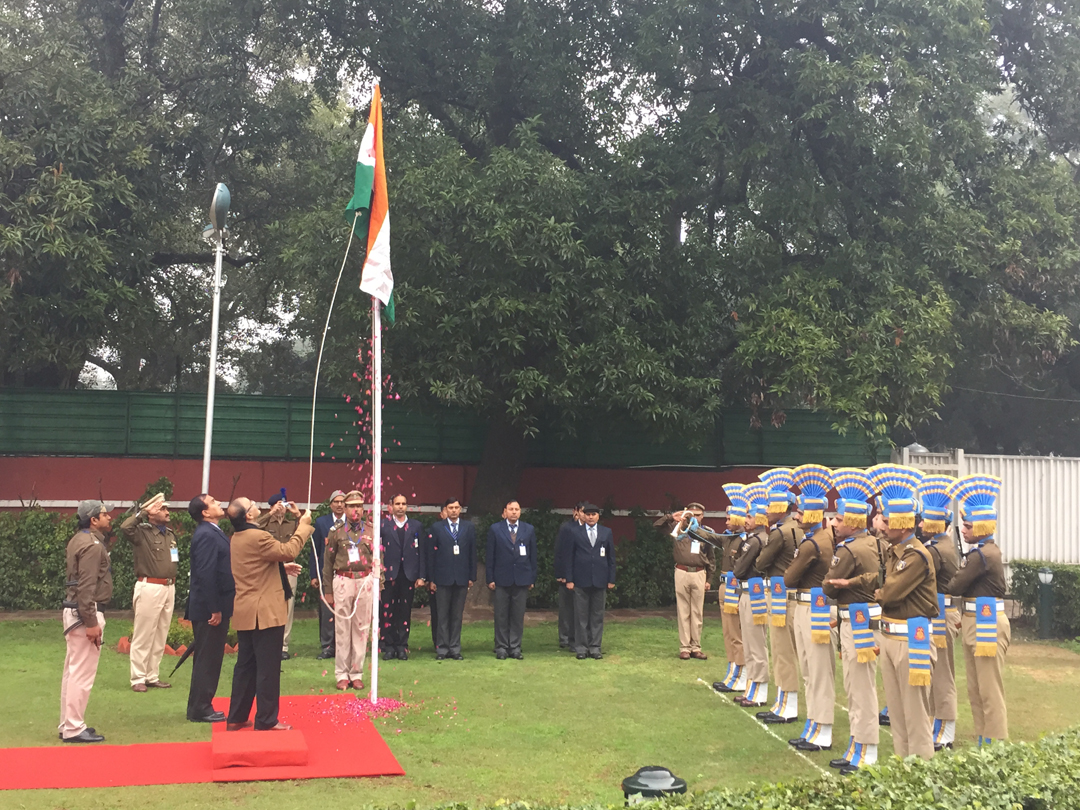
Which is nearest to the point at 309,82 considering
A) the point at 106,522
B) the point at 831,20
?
the point at 831,20

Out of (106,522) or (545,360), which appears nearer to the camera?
(106,522)

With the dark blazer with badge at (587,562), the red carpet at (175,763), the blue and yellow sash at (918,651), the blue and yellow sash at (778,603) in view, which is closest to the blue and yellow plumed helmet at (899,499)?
the blue and yellow sash at (918,651)

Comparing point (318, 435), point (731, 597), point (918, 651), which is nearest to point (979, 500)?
point (918, 651)

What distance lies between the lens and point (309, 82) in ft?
60.5

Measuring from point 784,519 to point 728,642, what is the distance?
173 cm

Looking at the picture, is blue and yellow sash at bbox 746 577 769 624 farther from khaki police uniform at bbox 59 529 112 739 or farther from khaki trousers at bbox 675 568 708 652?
khaki police uniform at bbox 59 529 112 739

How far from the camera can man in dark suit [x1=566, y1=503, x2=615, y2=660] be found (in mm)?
12430

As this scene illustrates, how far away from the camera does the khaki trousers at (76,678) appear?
26.5 ft

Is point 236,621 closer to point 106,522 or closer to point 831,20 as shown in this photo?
point 106,522

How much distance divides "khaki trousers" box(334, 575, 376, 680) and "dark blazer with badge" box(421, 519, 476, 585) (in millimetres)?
1407

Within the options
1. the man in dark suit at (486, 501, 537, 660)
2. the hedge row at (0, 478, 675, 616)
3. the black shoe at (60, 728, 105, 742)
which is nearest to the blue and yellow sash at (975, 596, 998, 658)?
the man in dark suit at (486, 501, 537, 660)

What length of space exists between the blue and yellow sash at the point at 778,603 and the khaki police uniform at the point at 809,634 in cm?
31

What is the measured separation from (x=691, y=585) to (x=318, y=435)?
24.1 ft

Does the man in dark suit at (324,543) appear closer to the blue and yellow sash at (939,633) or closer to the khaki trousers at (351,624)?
the khaki trousers at (351,624)
